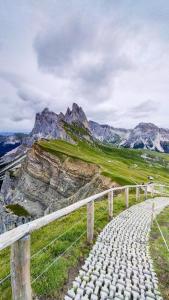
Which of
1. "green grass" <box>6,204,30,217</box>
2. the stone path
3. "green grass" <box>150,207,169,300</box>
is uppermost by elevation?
the stone path

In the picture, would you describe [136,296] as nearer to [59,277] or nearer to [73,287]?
[73,287]

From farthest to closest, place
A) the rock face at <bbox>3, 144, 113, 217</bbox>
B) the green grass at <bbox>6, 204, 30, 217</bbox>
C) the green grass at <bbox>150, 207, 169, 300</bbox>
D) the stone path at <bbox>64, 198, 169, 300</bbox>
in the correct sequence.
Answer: the green grass at <bbox>6, 204, 30, 217</bbox> → the rock face at <bbox>3, 144, 113, 217</bbox> → the green grass at <bbox>150, 207, 169, 300</bbox> → the stone path at <bbox>64, 198, 169, 300</bbox>

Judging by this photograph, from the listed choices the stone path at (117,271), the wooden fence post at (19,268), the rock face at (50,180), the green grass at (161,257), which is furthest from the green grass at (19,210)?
the wooden fence post at (19,268)

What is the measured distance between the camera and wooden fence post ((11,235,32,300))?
172 inches

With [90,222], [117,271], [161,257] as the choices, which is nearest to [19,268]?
[117,271]

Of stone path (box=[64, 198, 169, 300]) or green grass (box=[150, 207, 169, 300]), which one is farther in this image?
green grass (box=[150, 207, 169, 300])

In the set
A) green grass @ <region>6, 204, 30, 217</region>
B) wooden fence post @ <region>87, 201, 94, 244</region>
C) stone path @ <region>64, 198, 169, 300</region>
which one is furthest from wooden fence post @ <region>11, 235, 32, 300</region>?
green grass @ <region>6, 204, 30, 217</region>

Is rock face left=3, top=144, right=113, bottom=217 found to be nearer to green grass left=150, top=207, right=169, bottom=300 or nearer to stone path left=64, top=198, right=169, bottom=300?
green grass left=150, top=207, right=169, bottom=300

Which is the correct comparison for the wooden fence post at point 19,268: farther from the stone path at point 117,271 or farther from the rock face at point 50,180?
the rock face at point 50,180

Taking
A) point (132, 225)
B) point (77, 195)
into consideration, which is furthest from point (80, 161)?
point (132, 225)

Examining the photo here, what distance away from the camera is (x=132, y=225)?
14156 mm

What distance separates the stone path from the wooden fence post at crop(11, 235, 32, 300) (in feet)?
5.99

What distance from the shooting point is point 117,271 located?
24.9 feet

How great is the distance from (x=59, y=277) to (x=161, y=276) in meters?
3.15
